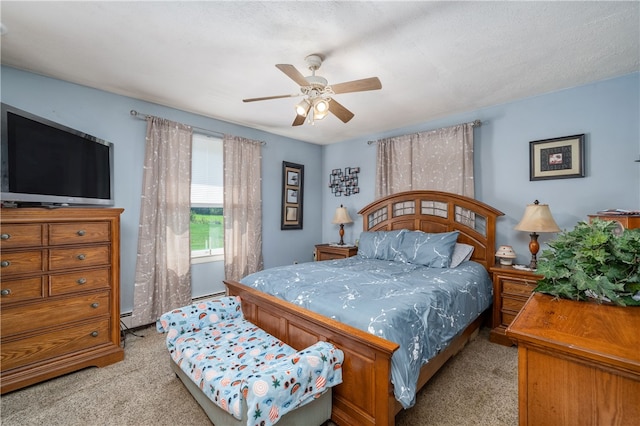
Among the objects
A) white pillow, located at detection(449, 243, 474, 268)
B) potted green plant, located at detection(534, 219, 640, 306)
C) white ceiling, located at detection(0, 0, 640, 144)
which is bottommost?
white pillow, located at detection(449, 243, 474, 268)

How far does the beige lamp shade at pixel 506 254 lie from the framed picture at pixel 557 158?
0.84m

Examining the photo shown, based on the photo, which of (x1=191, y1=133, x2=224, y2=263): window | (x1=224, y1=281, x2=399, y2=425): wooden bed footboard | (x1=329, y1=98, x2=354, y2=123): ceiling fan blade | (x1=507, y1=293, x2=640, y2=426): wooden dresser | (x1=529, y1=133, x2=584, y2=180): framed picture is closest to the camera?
(x1=507, y1=293, x2=640, y2=426): wooden dresser

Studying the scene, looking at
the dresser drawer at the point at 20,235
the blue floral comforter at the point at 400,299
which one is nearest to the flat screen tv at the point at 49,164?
the dresser drawer at the point at 20,235

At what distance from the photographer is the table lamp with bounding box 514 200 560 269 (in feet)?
8.61

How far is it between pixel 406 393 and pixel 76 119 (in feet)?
12.1

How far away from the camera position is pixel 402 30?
6.35 feet

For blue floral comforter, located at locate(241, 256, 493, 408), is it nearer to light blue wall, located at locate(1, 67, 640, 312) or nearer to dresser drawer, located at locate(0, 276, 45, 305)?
light blue wall, located at locate(1, 67, 640, 312)

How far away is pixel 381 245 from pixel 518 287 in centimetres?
144

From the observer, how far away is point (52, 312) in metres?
2.11

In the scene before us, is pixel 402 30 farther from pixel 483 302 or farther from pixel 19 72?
pixel 19 72

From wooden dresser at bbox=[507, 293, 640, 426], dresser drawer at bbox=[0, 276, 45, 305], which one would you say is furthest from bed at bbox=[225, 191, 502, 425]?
dresser drawer at bbox=[0, 276, 45, 305]

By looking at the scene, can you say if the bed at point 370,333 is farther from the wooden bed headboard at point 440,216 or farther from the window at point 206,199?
the window at point 206,199

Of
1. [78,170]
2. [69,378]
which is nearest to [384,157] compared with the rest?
[78,170]

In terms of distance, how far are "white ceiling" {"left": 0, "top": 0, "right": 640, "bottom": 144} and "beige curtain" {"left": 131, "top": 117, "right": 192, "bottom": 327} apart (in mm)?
508
